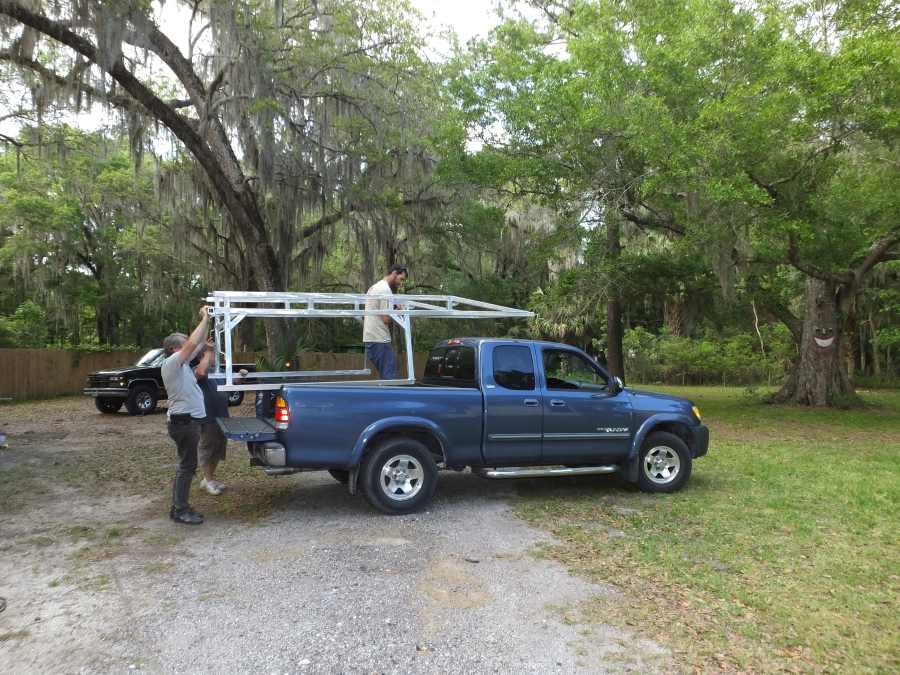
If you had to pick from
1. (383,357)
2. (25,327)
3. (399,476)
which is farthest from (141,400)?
(25,327)

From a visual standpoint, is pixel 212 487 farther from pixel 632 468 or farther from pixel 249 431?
pixel 632 468

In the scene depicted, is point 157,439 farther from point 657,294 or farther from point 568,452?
point 657,294

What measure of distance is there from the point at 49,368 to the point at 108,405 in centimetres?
635

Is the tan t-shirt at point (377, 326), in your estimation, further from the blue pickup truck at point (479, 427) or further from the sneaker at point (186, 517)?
the sneaker at point (186, 517)

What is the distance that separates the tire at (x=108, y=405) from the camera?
15.7 meters

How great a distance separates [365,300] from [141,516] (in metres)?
3.11

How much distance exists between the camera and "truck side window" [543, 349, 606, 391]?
7.07m

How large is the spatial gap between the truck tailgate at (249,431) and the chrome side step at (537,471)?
214cm

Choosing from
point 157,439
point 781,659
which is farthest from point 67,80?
point 781,659

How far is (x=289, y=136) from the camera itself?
604 inches

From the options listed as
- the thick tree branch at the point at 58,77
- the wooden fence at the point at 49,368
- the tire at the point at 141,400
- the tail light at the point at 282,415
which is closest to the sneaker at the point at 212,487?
the tail light at the point at 282,415

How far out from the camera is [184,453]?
587 cm

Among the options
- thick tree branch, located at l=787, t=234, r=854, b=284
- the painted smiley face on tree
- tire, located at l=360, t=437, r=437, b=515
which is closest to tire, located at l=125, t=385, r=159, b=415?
tire, located at l=360, t=437, r=437, b=515

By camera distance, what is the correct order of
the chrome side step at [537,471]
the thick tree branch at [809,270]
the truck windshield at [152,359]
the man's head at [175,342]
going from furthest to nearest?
1. the truck windshield at [152,359]
2. the thick tree branch at [809,270]
3. the chrome side step at [537,471]
4. the man's head at [175,342]
